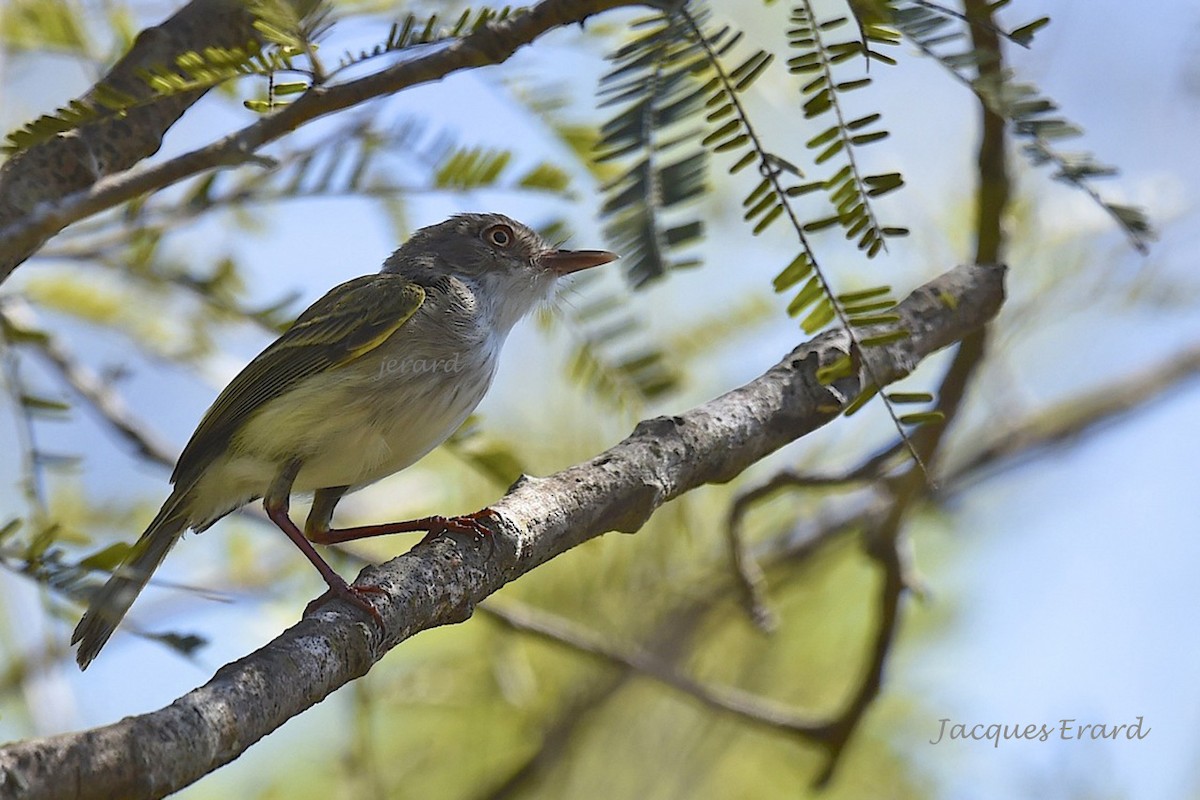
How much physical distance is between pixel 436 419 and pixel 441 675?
63.5 inches

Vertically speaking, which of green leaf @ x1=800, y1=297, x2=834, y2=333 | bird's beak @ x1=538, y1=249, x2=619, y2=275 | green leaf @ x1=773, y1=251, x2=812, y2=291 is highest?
green leaf @ x1=773, y1=251, x2=812, y2=291

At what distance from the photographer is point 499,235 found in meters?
5.13

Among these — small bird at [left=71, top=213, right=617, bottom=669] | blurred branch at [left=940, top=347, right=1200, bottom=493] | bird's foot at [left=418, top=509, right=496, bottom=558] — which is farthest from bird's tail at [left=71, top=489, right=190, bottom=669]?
blurred branch at [left=940, top=347, right=1200, bottom=493]

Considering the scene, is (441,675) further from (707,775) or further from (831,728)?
(831,728)

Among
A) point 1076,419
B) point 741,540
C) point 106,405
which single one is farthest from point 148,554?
point 1076,419

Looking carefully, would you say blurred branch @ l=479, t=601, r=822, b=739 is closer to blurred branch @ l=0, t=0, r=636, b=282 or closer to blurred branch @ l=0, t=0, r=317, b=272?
blurred branch @ l=0, t=0, r=317, b=272

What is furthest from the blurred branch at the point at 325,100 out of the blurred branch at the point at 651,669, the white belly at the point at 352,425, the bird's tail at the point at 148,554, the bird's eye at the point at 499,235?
the bird's eye at the point at 499,235

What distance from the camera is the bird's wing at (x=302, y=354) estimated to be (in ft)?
13.6

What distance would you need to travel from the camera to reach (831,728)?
4199 mm

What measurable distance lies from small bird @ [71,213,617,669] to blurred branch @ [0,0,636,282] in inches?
61.6

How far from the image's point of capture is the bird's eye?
5.09 metres

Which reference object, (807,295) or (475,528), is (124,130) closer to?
(475,528)

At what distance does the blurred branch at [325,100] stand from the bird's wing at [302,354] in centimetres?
163

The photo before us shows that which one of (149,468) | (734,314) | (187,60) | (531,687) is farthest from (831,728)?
(187,60)
